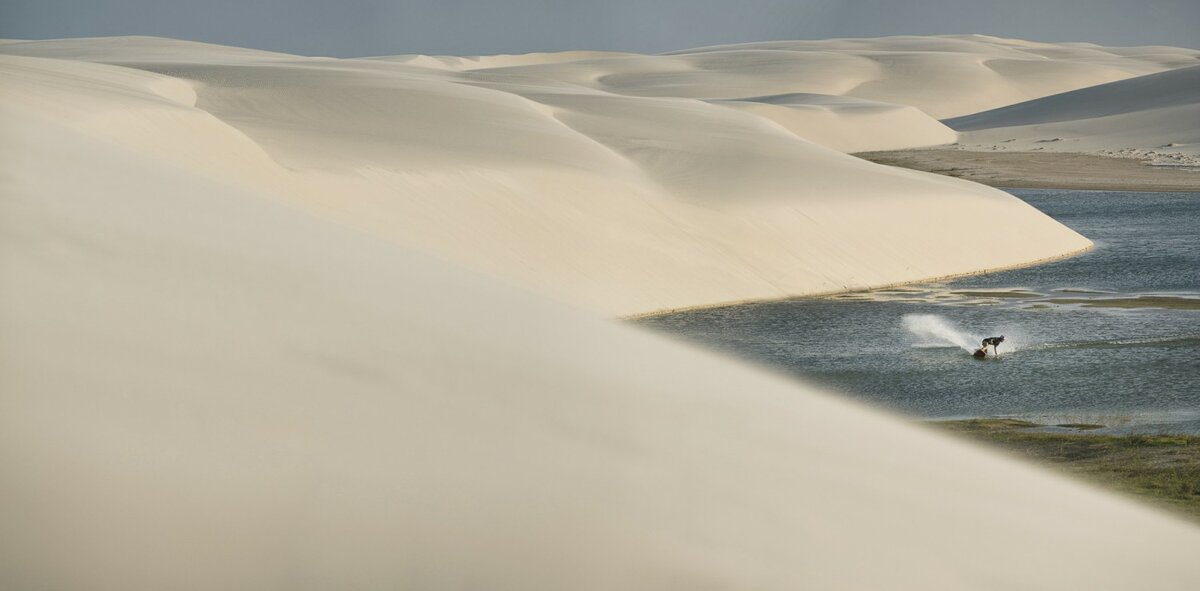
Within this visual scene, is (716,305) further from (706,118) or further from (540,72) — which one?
(540,72)

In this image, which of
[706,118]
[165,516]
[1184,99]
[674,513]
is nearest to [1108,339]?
[674,513]

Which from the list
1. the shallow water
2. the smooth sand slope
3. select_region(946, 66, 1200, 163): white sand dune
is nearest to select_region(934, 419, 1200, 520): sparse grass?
the shallow water

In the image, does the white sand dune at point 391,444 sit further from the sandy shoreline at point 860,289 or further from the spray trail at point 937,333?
the sandy shoreline at point 860,289

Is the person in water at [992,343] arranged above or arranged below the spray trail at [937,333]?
above

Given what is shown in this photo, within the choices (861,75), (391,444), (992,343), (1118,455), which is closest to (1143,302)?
(992,343)

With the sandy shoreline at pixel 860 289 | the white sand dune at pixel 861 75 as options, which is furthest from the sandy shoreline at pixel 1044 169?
the white sand dune at pixel 861 75

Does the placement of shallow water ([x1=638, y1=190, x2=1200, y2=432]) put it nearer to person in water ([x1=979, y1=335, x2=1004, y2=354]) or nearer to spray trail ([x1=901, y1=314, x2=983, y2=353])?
spray trail ([x1=901, y1=314, x2=983, y2=353])

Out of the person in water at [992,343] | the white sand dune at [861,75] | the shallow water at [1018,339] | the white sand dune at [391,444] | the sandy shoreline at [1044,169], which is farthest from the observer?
the white sand dune at [861,75]
